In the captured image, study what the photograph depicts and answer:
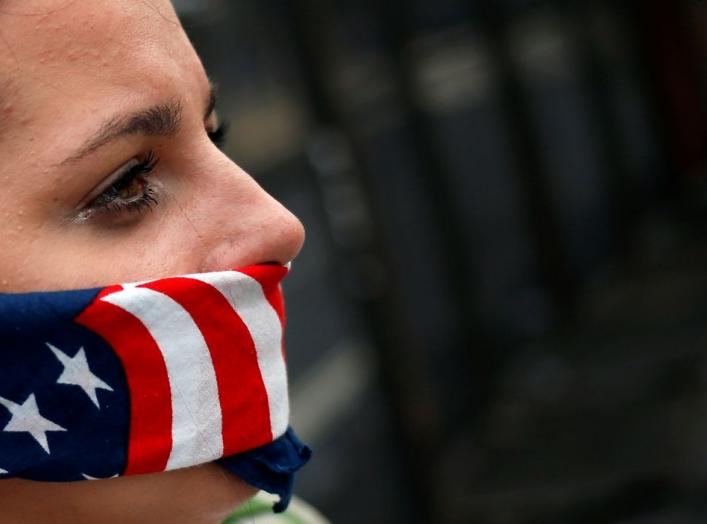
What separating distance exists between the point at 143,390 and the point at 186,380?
58 mm

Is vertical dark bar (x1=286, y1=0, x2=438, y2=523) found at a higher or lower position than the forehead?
lower

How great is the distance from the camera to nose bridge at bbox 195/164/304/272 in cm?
143

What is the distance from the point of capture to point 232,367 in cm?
145

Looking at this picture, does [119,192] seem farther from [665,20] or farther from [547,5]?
[665,20]

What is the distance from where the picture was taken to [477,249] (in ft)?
23.5

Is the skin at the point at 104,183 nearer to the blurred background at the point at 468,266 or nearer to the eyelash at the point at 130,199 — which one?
the eyelash at the point at 130,199

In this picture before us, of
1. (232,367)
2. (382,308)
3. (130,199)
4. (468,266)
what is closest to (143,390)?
(232,367)

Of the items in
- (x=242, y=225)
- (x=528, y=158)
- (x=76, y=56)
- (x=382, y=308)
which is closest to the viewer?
(x=76, y=56)

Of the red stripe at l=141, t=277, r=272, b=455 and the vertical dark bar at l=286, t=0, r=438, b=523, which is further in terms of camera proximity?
the vertical dark bar at l=286, t=0, r=438, b=523

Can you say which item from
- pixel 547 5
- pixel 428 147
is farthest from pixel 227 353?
pixel 547 5

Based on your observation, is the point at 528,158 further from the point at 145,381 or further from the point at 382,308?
the point at 145,381

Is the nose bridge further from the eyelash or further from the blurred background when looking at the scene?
the blurred background

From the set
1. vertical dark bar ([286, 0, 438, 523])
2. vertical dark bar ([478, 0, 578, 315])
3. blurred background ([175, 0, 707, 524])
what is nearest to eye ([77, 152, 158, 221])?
blurred background ([175, 0, 707, 524])

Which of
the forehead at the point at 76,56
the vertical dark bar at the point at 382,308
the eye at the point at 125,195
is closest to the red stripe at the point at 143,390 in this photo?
the eye at the point at 125,195
